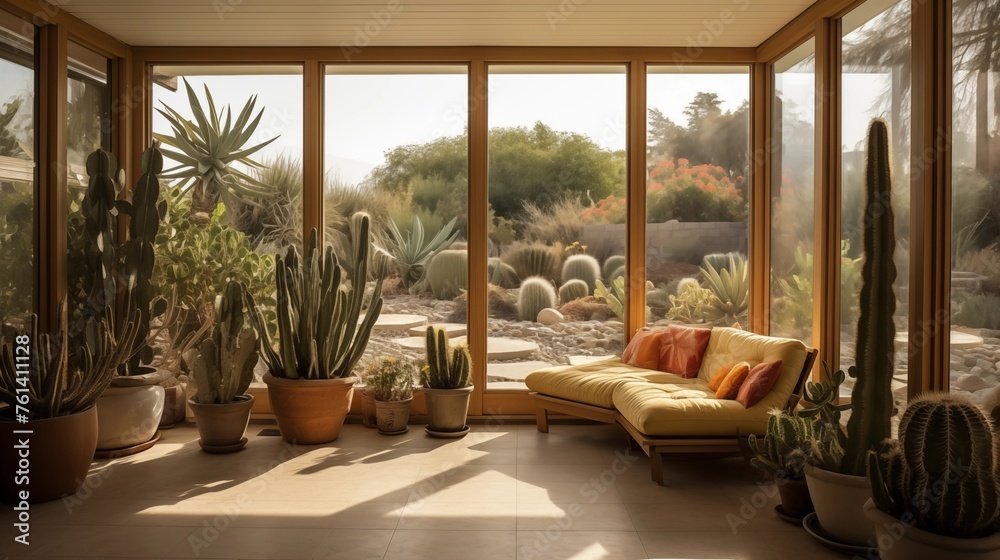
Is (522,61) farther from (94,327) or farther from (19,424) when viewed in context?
(19,424)

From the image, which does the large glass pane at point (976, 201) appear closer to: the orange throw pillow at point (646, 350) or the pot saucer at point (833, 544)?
the pot saucer at point (833, 544)

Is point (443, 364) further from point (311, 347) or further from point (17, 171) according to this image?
point (17, 171)

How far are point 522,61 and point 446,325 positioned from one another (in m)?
2.24

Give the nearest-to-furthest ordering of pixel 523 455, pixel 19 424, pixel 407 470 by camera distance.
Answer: pixel 19 424, pixel 407 470, pixel 523 455

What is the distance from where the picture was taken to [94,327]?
4.62 meters

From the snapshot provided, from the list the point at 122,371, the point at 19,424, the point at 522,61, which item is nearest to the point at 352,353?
the point at 122,371

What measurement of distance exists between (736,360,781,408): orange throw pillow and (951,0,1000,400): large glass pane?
992mm

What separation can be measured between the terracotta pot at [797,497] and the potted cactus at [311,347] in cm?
302

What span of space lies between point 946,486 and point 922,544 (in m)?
0.22

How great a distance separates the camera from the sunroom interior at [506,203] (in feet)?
11.3

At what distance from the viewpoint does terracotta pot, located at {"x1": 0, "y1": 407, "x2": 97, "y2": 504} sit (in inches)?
143

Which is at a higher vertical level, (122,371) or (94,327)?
(94,327)

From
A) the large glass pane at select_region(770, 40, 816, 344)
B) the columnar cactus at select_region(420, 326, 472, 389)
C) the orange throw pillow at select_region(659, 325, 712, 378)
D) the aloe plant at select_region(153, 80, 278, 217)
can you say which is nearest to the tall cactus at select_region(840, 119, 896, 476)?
the large glass pane at select_region(770, 40, 816, 344)

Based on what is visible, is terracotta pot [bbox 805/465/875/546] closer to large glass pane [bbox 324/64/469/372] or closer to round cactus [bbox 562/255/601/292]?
round cactus [bbox 562/255/601/292]
